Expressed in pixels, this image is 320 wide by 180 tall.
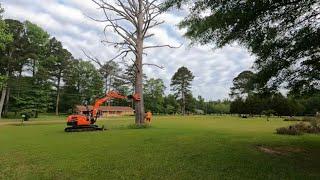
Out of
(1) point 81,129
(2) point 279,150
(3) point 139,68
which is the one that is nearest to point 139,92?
(3) point 139,68

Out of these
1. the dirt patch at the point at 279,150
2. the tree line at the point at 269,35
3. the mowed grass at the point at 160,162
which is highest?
the tree line at the point at 269,35

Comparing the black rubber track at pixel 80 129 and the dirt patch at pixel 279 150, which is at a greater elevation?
the black rubber track at pixel 80 129

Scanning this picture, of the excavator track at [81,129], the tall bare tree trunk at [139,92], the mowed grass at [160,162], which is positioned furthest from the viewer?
the tall bare tree trunk at [139,92]

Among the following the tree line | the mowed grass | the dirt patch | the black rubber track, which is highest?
the tree line

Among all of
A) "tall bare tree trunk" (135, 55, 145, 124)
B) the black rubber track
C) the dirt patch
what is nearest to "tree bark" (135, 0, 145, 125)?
"tall bare tree trunk" (135, 55, 145, 124)

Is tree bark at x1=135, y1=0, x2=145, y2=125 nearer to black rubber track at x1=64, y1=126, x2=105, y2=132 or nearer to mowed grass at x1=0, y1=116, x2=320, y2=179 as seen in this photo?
black rubber track at x1=64, y1=126, x2=105, y2=132

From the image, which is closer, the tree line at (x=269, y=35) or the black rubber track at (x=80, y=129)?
the tree line at (x=269, y=35)

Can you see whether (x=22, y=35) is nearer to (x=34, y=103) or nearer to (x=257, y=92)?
(x=34, y=103)

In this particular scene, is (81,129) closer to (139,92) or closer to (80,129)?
(80,129)

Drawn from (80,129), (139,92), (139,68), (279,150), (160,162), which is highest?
(139,68)

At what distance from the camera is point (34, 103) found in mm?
66938

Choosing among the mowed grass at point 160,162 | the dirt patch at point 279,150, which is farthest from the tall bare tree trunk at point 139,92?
the dirt patch at point 279,150

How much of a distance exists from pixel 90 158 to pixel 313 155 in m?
7.26

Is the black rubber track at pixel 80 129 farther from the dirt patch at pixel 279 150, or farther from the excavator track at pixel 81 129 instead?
the dirt patch at pixel 279 150
